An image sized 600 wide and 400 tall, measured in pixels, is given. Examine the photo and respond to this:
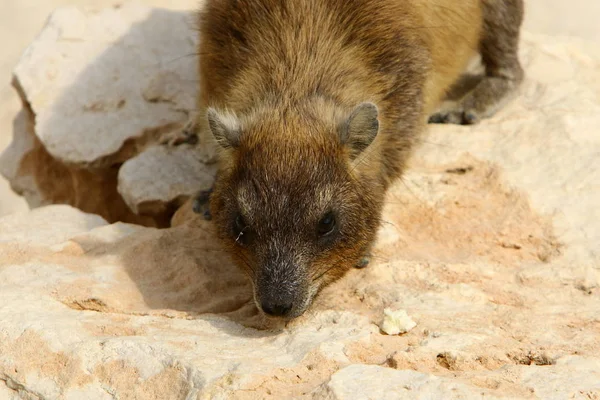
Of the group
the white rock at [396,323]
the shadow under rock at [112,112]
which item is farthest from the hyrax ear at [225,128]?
the shadow under rock at [112,112]

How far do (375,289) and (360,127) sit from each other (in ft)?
3.45

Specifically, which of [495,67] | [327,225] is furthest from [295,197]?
[495,67]

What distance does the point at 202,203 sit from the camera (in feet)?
23.3

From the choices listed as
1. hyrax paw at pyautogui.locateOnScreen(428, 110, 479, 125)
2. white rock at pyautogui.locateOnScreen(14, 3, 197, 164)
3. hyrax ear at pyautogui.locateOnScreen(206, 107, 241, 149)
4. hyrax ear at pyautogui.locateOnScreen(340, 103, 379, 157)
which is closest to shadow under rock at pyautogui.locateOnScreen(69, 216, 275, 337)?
hyrax ear at pyautogui.locateOnScreen(206, 107, 241, 149)

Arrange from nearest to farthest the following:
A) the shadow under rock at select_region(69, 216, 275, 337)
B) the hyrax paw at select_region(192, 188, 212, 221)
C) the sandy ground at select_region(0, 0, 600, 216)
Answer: the shadow under rock at select_region(69, 216, 275, 337) < the hyrax paw at select_region(192, 188, 212, 221) < the sandy ground at select_region(0, 0, 600, 216)

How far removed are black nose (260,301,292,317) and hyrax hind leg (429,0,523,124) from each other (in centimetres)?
354

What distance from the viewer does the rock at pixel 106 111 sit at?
8102 mm

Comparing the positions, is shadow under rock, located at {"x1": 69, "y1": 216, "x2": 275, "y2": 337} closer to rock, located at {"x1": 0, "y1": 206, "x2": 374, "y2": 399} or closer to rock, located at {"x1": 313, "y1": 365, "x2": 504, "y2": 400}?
rock, located at {"x1": 0, "y1": 206, "x2": 374, "y2": 399}

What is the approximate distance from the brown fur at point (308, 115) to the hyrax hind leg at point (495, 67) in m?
0.68

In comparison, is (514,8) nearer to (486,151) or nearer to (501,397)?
(486,151)

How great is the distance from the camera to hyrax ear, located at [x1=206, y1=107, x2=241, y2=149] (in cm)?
580

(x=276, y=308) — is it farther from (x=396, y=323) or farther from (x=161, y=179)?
(x=161, y=179)

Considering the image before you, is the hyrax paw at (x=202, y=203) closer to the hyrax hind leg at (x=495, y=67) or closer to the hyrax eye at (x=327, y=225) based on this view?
the hyrax eye at (x=327, y=225)

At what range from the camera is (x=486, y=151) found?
7.45 metres
